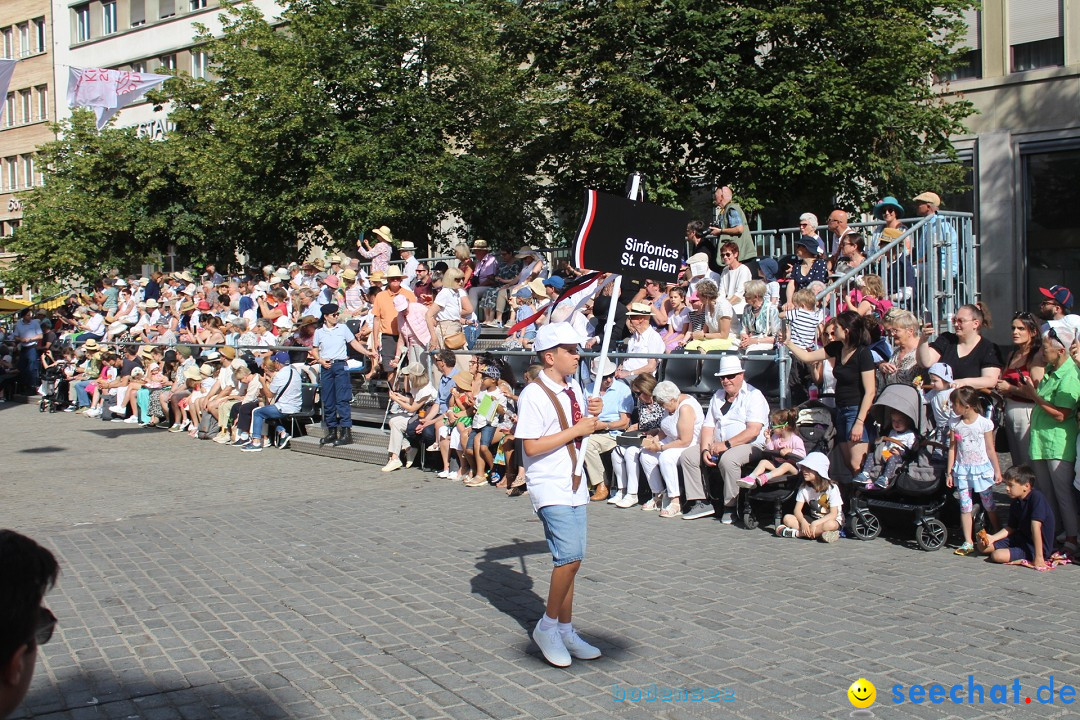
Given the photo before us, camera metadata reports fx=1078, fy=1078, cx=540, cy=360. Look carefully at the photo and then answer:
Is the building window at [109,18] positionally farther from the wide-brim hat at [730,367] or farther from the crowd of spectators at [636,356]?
the wide-brim hat at [730,367]

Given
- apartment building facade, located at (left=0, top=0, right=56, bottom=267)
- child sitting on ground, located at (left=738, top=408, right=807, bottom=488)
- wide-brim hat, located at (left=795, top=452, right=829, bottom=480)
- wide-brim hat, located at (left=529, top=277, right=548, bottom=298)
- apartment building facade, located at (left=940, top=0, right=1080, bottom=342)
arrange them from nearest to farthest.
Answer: wide-brim hat, located at (left=795, top=452, right=829, bottom=480), child sitting on ground, located at (left=738, top=408, right=807, bottom=488), wide-brim hat, located at (left=529, top=277, right=548, bottom=298), apartment building facade, located at (left=940, top=0, right=1080, bottom=342), apartment building facade, located at (left=0, top=0, right=56, bottom=267)

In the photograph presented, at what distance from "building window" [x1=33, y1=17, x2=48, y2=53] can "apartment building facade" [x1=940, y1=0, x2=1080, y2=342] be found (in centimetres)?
4682

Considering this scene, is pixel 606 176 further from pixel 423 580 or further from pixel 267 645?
pixel 267 645

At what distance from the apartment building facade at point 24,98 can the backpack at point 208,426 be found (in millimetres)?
39674

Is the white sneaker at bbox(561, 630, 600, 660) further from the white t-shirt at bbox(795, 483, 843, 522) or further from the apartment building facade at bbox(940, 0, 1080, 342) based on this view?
the apartment building facade at bbox(940, 0, 1080, 342)

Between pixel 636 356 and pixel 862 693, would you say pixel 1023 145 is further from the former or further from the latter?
pixel 862 693

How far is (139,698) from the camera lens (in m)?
5.75

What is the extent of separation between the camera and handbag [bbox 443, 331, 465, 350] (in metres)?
15.3

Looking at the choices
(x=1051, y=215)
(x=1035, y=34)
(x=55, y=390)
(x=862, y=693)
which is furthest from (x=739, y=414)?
(x=55, y=390)

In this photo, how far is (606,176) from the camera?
20.8m

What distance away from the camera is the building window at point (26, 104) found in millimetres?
54906

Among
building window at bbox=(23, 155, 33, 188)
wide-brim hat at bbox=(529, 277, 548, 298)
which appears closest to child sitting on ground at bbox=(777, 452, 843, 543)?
wide-brim hat at bbox=(529, 277, 548, 298)

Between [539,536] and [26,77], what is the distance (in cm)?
5433

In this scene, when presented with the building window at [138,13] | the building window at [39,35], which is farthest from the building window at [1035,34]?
the building window at [39,35]
